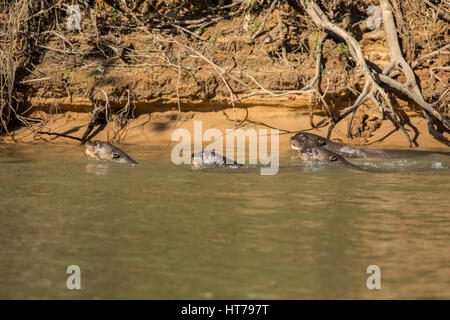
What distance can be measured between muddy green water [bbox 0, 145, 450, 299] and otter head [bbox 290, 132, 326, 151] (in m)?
1.58

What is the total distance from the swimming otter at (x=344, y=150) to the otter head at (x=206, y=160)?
4.96ft

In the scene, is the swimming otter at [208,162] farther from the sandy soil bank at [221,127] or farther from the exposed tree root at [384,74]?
the exposed tree root at [384,74]

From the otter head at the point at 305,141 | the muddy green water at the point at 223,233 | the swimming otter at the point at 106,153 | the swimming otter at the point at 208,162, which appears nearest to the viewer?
the muddy green water at the point at 223,233

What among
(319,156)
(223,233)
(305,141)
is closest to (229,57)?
(305,141)

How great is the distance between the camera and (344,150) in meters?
8.23

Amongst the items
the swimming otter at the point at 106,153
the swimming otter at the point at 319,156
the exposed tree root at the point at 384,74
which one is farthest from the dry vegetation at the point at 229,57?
the swimming otter at the point at 106,153

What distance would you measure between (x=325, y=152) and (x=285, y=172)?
110 centimetres

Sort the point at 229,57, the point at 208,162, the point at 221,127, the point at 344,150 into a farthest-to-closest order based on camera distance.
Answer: the point at 229,57 < the point at 221,127 < the point at 344,150 < the point at 208,162

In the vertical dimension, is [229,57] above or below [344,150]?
above

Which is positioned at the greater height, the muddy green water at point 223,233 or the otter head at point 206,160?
the otter head at point 206,160

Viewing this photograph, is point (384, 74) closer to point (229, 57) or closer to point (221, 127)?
point (229, 57)

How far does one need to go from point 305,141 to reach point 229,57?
6.19ft

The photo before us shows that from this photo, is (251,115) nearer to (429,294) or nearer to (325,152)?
(325,152)

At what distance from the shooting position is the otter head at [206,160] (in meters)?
6.95
